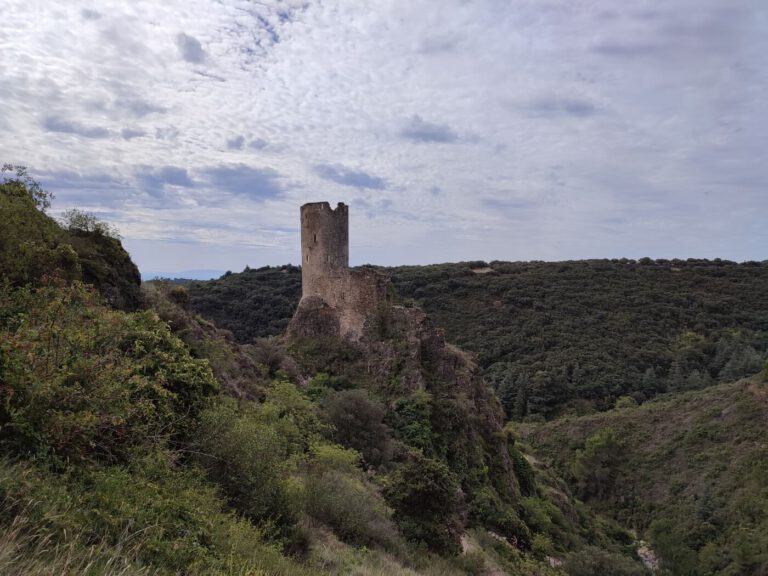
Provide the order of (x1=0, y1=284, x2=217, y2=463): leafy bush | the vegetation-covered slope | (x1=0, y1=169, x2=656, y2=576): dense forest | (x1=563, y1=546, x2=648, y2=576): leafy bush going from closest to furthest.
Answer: (x1=0, y1=169, x2=656, y2=576): dense forest < (x1=0, y1=284, x2=217, y2=463): leafy bush < (x1=563, y1=546, x2=648, y2=576): leafy bush < the vegetation-covered slope

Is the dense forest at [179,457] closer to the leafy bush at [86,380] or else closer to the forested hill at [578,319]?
the leafy bush at [86,380]

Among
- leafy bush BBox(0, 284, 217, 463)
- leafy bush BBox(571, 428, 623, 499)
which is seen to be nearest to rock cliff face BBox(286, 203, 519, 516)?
leafy bush BBox(0, 284, 217, 463)

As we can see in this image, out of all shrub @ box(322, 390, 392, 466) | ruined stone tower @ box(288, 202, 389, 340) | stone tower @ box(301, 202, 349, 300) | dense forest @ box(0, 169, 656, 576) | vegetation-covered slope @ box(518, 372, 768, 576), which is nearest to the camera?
dense forest @ box(0, 169, 656, 576)

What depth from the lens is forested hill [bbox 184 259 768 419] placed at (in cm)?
4316

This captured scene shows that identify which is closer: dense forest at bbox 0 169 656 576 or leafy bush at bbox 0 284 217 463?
dense forest at bbox 0 169 656 576

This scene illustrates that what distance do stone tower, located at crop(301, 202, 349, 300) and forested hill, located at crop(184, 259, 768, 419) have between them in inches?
741

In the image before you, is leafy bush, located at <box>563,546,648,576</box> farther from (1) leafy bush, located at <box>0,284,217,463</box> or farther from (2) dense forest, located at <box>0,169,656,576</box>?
(1) leafy bush, located at <box>0,284,217,463</box>

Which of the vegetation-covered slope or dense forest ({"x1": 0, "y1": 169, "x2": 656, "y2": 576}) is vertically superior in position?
dense forest ({"x1": 0, "y1": 169, "x2": 656, "y2": 576})

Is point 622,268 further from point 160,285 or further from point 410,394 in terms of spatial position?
point 160,285

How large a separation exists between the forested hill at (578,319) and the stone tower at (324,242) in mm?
18825

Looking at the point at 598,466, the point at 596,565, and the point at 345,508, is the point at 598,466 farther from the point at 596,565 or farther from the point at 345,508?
the point at 345,508

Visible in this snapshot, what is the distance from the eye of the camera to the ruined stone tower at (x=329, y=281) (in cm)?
2084

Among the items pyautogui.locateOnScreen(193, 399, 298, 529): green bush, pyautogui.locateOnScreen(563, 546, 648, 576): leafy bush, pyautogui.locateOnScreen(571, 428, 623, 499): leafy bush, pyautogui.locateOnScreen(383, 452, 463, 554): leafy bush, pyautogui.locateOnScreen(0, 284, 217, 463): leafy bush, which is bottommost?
pyautogui.locateOnScreen(571, 428, 623, 499): leafy bush

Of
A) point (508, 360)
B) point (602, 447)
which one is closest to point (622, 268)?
point (508, 360)
